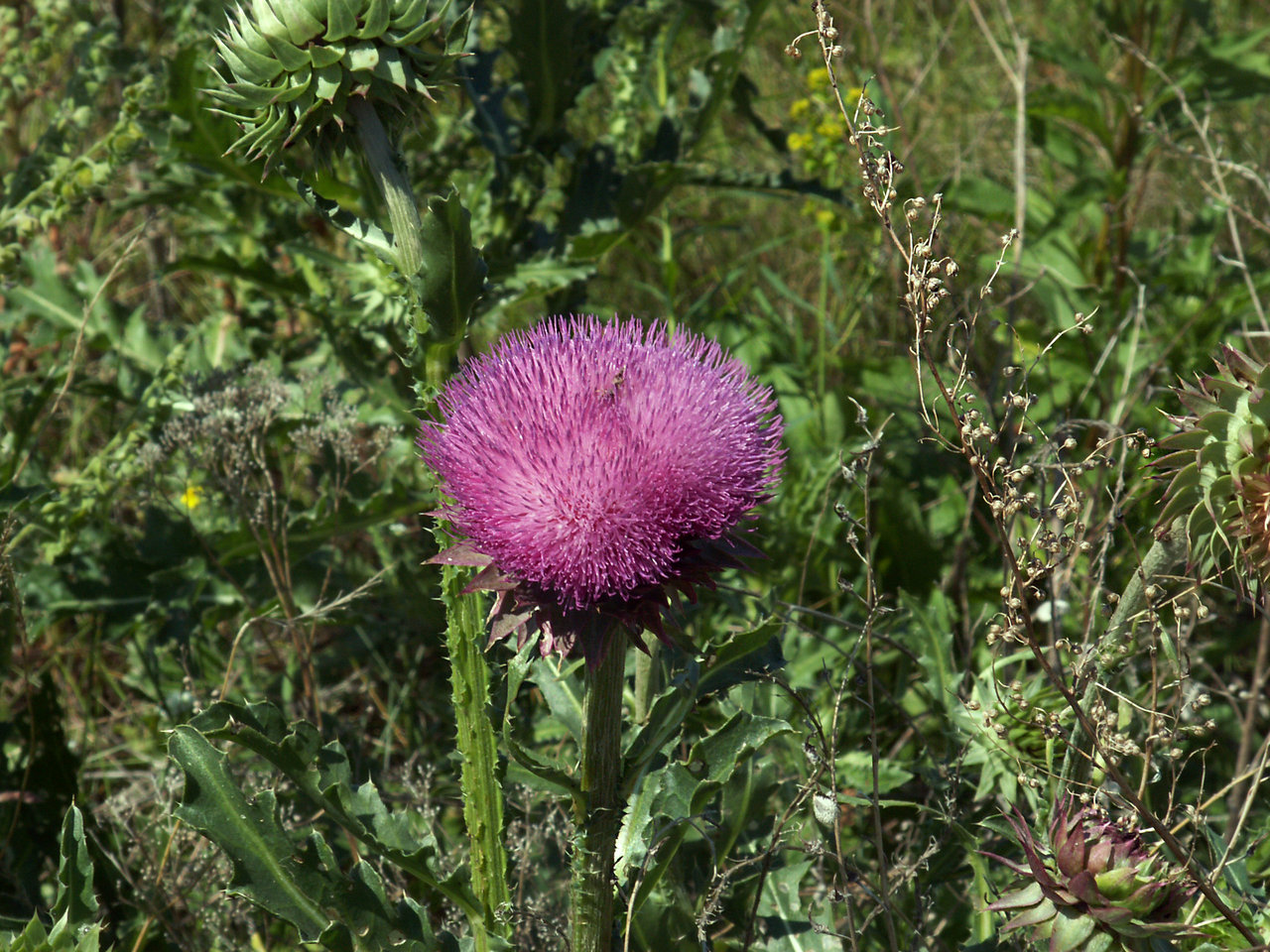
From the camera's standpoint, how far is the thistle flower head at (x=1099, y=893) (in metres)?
1.85

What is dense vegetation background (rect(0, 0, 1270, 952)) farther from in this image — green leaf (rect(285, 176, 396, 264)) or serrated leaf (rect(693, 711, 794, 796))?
green leaf (rect(285, 176, 396, 264))

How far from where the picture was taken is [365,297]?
3877mm

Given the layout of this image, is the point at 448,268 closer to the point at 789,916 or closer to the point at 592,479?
the point at 592,479

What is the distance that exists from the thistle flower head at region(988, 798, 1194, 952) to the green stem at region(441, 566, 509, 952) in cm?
99

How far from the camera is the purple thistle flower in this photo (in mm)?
1900

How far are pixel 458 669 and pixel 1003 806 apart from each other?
1.21 meters

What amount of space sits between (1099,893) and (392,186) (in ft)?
5.93

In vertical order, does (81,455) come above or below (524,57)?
below

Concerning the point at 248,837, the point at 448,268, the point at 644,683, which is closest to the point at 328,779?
the point at 248,837

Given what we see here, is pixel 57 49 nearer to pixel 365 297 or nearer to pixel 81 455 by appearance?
pixel 81 455

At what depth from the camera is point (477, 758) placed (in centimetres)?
230

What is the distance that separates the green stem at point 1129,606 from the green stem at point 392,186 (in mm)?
1500

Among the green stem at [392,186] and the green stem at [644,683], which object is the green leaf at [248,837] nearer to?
the green stem at [644,683]

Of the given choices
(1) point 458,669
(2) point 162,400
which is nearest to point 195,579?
(2) point 162,400
